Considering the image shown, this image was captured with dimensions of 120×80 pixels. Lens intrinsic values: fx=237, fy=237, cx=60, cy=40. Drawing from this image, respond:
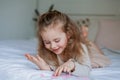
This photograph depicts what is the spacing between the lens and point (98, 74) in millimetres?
1215

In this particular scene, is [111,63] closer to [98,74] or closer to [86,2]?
[98,74]

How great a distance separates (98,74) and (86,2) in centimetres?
170

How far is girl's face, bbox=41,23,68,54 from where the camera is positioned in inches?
43.5

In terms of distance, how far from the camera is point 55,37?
1.11 meters

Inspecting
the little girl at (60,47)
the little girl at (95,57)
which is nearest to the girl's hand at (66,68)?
the little girl at (60,47)

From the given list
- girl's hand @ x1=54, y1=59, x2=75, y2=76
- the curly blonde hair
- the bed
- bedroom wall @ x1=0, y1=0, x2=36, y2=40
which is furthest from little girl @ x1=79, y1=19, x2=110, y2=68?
bedroom wall @ x1=0, y1=0, x2=36, y2=40

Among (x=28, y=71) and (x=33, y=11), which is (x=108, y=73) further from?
(x=33, y=11)

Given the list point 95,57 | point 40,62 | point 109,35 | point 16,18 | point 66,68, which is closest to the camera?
point 66,68

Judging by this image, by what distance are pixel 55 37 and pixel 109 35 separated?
125cm

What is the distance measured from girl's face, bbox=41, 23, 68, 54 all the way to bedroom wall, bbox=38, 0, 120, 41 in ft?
5.37

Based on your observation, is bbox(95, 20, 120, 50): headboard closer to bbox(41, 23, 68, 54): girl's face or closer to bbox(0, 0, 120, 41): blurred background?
bbox(0, 0, 120, 41): blurred background

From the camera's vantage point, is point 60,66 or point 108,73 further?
point 108,73

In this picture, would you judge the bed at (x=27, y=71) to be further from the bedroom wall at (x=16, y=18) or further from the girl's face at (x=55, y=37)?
the bedroom wall at (x=16, y=18)

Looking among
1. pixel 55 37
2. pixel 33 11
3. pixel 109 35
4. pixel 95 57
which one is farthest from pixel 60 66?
pixel 33 11
